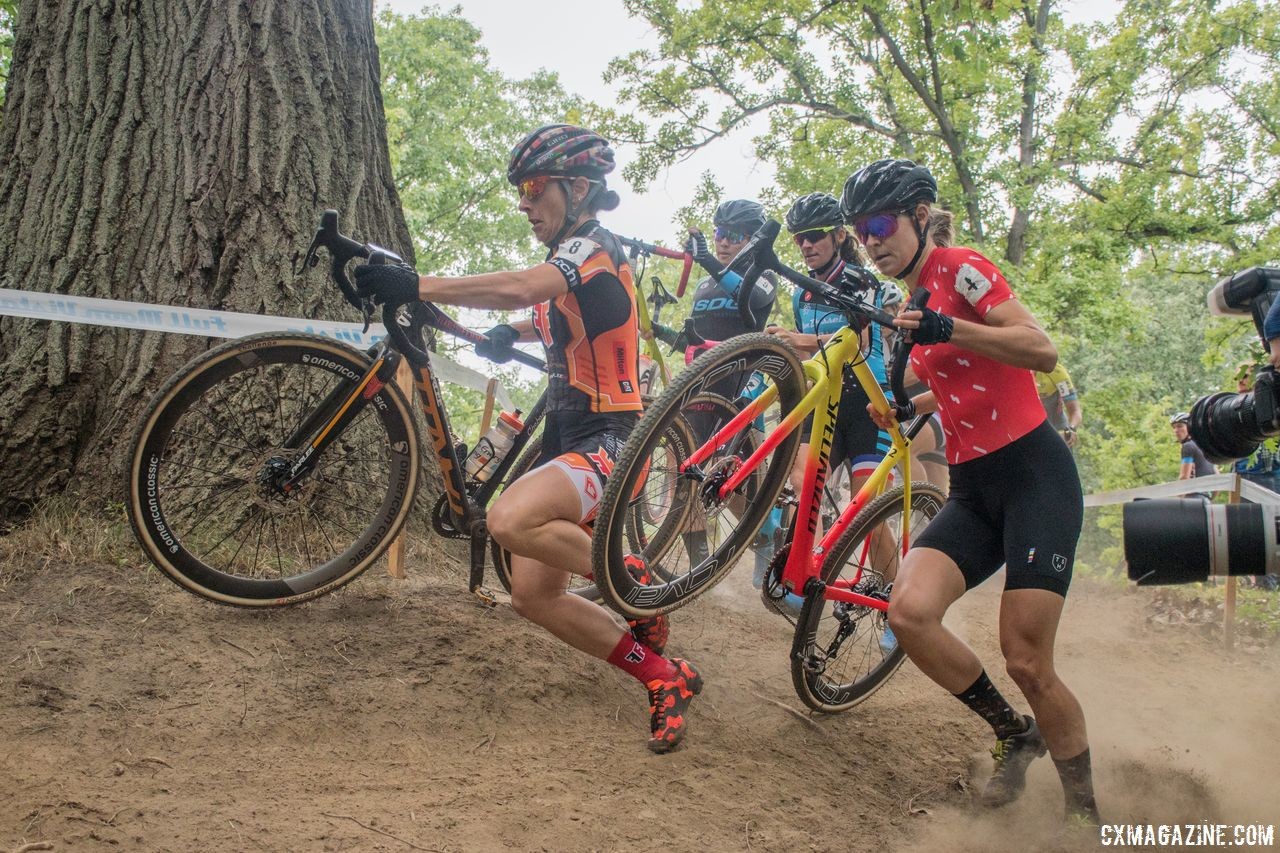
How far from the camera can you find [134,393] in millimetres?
3984

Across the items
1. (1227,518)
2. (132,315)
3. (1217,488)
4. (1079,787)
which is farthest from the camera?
(1217,488)

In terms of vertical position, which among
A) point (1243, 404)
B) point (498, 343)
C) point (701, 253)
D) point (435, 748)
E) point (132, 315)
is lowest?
point (435, 748)

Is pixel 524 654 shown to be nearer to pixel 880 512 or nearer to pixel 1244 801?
pixel 880 512

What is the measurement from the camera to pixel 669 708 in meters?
3.58

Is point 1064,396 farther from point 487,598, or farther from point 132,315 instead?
point 132,315

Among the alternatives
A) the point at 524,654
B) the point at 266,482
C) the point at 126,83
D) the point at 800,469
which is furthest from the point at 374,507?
the point at 800,469

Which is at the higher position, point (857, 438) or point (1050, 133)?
point (1050, 133)

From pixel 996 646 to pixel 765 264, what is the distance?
Result: 4.29 m

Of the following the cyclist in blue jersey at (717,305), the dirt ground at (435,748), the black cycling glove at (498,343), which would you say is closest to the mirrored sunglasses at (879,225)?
the cyclist in blue jersey at (717,305)

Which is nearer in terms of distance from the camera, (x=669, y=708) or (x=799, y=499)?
(x=669, y=708)

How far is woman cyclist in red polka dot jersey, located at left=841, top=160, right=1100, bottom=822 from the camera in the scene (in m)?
3.21

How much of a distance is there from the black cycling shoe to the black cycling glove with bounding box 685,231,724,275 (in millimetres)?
2352

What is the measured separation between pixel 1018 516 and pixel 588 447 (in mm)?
1669

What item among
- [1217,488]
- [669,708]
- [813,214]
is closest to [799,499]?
[669,708]
